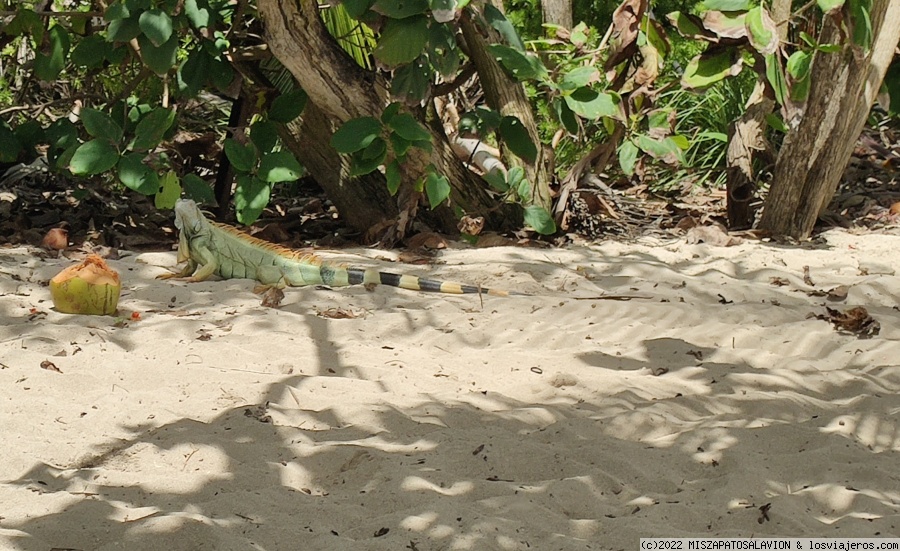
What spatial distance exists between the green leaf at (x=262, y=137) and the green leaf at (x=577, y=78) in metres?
1.81

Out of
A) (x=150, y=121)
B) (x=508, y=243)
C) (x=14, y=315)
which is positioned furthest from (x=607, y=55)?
(x=14, y=315)

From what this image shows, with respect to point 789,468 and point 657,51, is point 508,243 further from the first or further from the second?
point 789,468

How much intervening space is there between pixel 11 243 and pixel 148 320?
2373 millimetres

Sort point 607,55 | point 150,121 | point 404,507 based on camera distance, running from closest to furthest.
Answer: point 404,507
point 150,121
point 607,55

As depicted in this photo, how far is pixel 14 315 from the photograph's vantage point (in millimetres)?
4477

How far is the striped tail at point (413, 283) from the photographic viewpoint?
17.1ft

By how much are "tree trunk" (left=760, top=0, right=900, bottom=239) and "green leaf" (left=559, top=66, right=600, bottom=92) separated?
1.44 metres

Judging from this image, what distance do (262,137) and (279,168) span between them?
0.31 meters

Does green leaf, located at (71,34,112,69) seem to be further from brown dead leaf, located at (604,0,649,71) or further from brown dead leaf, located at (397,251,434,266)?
brown dead leaf, located at (604,0,649,71)

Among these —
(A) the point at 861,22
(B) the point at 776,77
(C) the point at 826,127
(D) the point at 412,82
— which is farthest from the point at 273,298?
(C) the point at 826,127

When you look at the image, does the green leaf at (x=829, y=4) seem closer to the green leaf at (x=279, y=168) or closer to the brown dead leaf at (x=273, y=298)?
the green leaf at (x=279, y=168)

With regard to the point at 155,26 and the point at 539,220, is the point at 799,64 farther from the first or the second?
the point at 155,26

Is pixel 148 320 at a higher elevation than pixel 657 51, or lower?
lower

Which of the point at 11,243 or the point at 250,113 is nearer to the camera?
the point at 11,243
